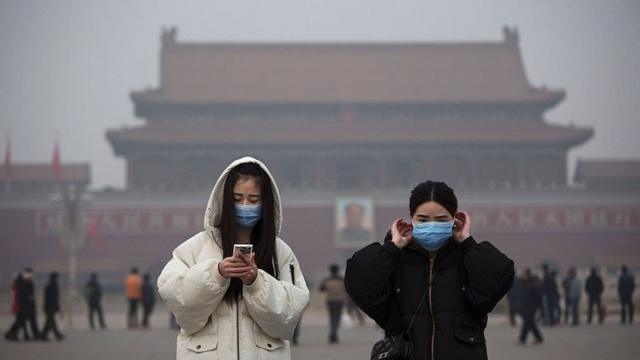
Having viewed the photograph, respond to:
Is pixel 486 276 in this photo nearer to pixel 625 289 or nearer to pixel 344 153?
pixel 625 289

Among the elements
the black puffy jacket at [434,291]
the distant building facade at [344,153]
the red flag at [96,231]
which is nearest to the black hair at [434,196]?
the black puffy jacket at [434,291]

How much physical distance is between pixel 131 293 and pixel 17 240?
63.0ft

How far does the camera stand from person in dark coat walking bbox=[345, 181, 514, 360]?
345cm

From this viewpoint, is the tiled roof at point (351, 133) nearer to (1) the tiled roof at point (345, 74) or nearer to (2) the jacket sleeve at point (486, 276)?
(1) the tiled roof at point (345, 74)

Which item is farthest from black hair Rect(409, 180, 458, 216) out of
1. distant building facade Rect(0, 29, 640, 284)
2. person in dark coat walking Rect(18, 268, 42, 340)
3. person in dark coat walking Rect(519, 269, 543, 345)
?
distant building facade Rect(0, 29, 640, 284)

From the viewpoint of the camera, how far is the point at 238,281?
3496 millimetres

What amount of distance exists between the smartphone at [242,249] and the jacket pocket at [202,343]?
0.26m

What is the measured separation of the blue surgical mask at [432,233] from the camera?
3.44 meters

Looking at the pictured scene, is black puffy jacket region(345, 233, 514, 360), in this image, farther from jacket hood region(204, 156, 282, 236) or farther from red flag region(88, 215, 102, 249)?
red flag region(88, 215, 102, 249)

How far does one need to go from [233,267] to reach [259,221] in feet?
0.87

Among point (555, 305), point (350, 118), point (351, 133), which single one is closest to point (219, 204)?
point (555, 305)

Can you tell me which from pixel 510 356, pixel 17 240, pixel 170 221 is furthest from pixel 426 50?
pixel 510 356

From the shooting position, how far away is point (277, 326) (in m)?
3.44

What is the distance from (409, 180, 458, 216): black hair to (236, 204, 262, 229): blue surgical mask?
0.40 metres
